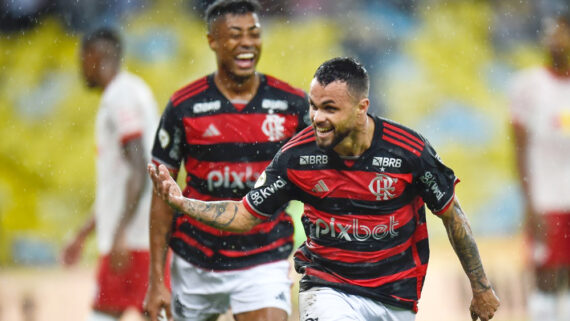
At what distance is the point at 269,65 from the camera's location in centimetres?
1564

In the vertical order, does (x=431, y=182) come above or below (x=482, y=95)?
below

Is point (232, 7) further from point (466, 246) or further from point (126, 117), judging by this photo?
point (466, 246)

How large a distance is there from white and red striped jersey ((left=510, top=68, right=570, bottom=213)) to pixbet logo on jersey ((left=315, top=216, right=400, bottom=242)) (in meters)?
3.81

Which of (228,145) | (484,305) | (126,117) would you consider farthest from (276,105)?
(126,117)

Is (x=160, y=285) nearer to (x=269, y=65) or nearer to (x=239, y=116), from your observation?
(x=239, y=116)

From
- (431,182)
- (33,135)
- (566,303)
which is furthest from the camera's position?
(33,135)

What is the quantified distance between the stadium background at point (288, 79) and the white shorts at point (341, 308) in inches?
336

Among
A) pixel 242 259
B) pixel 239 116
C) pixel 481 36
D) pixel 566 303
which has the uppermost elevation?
pixel 481 36

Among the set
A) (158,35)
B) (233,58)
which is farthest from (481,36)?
(233,58)

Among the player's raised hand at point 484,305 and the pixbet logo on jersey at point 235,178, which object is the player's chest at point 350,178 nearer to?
the player's raised hand at point 484,305

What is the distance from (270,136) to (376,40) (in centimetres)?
1177

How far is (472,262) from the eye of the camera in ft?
15.9

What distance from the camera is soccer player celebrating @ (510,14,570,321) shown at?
8.30 metres

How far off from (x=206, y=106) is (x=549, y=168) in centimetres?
384
